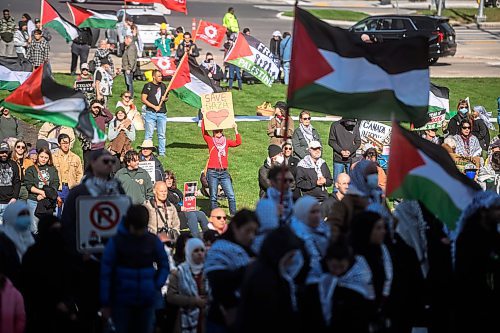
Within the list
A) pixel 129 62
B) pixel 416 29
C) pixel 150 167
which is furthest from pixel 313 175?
pixel 416 29

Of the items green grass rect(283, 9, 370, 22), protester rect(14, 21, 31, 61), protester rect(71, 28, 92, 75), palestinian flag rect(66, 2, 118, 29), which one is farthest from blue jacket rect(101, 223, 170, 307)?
green grass rect(283, 9, 370, 22)

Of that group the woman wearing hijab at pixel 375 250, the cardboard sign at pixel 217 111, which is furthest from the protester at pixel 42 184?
the woman wearing hijab at pixel 375 250

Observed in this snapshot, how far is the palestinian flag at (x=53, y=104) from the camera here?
40.2ft

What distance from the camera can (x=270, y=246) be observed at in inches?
337

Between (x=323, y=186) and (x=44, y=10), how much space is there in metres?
11.1

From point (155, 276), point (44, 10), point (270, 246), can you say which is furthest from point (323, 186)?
point (44, 10)

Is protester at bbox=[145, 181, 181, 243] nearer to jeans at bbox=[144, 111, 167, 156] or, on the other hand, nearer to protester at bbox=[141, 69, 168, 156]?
protester at bbox=[141, 69, 168, 156]

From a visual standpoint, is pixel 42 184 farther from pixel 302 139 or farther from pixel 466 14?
pixel 466 14

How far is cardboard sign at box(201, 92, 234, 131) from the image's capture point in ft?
64.0

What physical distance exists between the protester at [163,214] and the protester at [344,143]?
15.5ft

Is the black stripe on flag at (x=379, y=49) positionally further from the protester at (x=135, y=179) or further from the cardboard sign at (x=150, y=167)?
the cardboard sign at (x=150, y=167)

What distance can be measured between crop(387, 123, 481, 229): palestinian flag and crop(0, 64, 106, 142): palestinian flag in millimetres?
3118

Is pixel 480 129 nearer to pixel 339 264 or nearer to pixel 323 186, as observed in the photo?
pixel 323 186

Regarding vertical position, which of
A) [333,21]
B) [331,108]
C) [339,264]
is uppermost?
[333,21]
